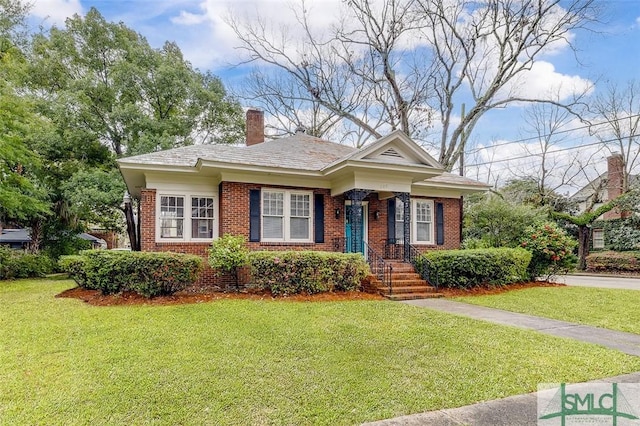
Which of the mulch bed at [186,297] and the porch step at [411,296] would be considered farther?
the porch step at [411,296]

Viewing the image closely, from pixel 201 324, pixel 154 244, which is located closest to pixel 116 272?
pixel 154 244

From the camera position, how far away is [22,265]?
15602 mm

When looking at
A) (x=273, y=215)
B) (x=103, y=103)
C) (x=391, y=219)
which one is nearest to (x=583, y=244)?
(x=391, y=219)

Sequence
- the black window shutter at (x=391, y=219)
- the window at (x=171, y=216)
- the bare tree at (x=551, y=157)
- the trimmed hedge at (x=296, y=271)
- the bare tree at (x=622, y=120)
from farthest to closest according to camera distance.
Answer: the bare tree at (x=551, y=157), the bare tree at (x=622, y=120), the black window shutter at (x=391, y=219), the window at (x=171, y=216), the trimmed hedge at (x=296, y=271)

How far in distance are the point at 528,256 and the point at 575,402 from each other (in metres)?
10.1

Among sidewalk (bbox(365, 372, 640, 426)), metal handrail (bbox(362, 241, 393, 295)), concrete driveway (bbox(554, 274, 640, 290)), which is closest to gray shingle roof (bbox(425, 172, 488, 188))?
metal handrail (bbox(362, 241, 393, 295))

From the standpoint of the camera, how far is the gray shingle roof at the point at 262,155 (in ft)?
36.7

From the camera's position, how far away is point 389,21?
20.4m

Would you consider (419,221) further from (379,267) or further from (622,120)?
(622,120)

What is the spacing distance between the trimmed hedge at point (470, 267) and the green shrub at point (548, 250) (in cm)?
160

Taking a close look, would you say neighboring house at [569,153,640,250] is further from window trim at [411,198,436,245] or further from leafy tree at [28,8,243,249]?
leafy tree at [28,8,243,249]

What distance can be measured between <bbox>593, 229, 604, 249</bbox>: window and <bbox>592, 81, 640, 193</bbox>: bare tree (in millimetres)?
2817

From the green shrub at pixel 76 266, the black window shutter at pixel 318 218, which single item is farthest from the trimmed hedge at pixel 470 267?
the green shrub at pixel 76 266

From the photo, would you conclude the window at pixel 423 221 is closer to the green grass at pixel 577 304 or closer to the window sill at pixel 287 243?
the green grass at pixel 577 304
